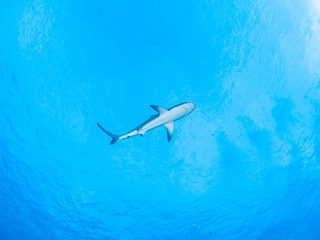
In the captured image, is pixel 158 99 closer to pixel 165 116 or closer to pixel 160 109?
pixel 165 116

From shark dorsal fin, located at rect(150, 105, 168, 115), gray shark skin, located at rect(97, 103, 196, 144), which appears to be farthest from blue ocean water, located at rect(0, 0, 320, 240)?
shark dorsal fin, located at rect(150, 105, 168, 115)

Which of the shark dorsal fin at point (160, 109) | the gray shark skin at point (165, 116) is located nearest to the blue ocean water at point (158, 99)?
the gray shark skin at point (165, 116)

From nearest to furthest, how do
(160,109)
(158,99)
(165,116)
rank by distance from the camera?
(160,109), (165,116), (158,99)

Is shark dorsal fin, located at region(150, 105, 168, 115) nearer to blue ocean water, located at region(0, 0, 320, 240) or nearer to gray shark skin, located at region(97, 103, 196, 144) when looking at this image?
gray shark skin, located at region(97, 103, 196, 144)

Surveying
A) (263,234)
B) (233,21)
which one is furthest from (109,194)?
(263,234)

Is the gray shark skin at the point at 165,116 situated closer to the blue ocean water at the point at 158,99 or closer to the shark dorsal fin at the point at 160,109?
the shark dorsal fin at the point at 160,109

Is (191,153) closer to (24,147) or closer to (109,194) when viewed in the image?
(109,194)

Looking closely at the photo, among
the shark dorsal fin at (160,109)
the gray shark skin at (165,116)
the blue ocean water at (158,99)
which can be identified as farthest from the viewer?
the blue ocean water at (158,99)

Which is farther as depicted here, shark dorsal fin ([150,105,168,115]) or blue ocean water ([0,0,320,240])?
blue ocean water ([0,0,320,240])

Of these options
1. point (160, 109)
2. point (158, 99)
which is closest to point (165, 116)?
point (160, 109)
